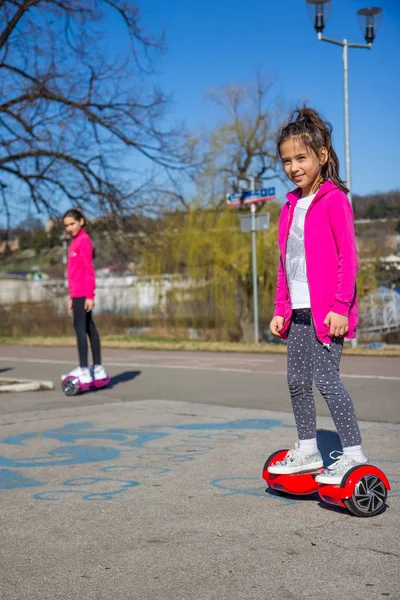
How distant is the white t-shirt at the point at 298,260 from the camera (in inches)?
168

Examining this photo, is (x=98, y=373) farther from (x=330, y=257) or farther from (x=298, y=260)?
(x=330, y=257)

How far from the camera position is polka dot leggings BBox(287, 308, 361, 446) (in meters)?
4.12

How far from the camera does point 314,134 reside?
4.23 meters

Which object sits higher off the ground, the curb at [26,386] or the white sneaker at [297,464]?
the white sneaker at [297,464]

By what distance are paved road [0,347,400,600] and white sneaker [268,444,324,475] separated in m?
0.17

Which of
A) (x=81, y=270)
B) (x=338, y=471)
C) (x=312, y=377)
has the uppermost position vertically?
(x=81, y=270)

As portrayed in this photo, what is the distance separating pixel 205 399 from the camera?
8.63m

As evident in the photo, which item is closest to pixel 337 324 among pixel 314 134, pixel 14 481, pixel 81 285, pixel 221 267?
pixel 314 134

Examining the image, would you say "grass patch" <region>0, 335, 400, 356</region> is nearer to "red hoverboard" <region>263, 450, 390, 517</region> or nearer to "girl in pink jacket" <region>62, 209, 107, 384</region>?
"girl in pink jacket" <region>62, 209, 107, 384</region>

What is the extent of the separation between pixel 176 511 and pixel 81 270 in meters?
5.68

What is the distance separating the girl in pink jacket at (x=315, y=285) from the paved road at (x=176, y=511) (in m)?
0.36

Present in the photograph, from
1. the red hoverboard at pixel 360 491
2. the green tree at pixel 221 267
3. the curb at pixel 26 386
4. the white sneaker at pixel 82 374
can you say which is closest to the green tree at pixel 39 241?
the green tree at pixel 221 267

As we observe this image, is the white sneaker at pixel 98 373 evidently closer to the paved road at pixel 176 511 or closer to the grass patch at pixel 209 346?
the paved road at pixel 176 511

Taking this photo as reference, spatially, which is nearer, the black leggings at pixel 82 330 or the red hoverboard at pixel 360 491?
the red hoverboard at pixel 360 491
